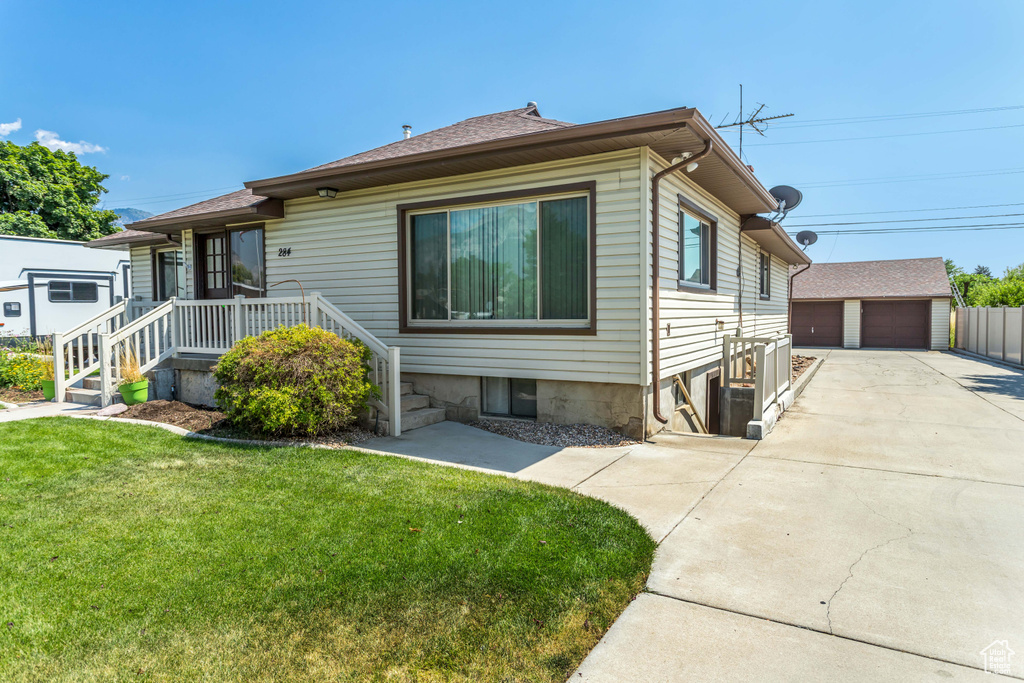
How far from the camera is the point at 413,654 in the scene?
233cm

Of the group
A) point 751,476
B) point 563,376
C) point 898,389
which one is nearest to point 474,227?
point 563,376

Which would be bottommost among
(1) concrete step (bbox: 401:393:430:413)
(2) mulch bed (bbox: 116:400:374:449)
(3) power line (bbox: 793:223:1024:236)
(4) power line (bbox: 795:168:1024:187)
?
(2) mulch bed (bbox: 116:400:374:449)

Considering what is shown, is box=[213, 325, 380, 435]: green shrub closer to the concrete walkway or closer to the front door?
the concrete walkway

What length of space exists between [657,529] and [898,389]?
32.7ft

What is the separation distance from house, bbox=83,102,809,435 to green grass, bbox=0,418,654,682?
2.47 metres

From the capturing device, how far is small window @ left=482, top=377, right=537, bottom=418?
7.26m

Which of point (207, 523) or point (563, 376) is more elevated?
point (563, 376)

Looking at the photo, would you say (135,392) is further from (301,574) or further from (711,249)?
(711,249)

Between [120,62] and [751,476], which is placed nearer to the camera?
[751,476]

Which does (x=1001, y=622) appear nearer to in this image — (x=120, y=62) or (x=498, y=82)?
(x=498, y=82)

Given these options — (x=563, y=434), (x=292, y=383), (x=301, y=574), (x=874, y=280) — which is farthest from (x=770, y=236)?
(x=874, y=280)

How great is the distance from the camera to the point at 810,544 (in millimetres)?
3525

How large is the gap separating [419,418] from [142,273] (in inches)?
376

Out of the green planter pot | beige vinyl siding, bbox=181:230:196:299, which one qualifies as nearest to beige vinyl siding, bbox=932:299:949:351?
beige vinyl siding, bbox=181:230:196:299
